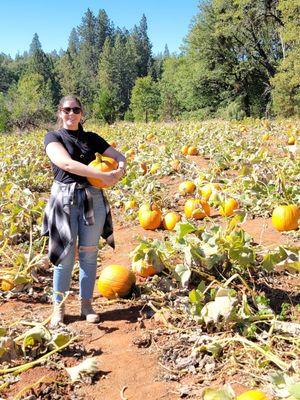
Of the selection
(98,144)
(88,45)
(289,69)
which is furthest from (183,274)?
(88,45)

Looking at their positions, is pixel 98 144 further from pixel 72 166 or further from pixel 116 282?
pixel 116 282

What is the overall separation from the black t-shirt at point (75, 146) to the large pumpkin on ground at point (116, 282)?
0.85 m

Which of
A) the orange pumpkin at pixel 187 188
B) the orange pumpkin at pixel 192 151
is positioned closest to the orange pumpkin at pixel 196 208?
the orange pumpkin at pixel 187 188

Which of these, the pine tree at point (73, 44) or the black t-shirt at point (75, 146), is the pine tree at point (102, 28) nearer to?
the pine tree at point (73, 44)

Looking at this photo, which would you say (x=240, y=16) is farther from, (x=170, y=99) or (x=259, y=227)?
(x=259, y=227)

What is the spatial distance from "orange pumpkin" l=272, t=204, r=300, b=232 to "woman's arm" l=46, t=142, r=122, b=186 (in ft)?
7.55

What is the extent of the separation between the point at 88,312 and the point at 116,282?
36 cm

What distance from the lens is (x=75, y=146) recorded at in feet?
10.7

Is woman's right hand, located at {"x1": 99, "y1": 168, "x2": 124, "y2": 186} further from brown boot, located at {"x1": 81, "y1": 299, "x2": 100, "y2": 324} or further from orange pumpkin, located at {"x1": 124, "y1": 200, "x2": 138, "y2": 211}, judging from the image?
orange pumpkin, located at {"x1": 124, "y1": 200, "x2": 138, "y2": 211}

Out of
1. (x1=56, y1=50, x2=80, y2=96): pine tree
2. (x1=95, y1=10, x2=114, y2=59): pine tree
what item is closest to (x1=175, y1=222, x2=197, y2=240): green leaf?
(x1=56, y1=50, x2=80, y2=96): pine tree

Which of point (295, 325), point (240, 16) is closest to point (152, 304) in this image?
point (295, 325)

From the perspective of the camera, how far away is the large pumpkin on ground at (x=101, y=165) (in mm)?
3189

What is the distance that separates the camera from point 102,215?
131 inches

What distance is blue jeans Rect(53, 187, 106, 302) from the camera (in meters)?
3.22
